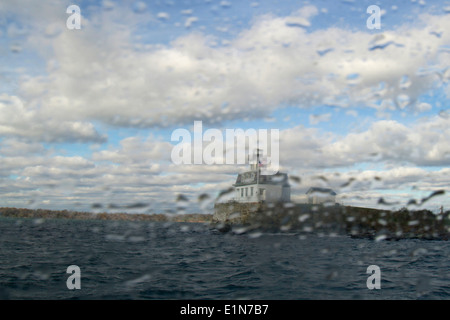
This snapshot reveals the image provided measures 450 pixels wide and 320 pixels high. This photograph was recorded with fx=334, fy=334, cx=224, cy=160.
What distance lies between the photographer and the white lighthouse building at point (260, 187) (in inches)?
2466

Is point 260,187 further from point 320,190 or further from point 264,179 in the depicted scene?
point 320,190

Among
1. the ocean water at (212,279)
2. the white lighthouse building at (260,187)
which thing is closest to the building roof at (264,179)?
the white lighthouse building at (260,187)

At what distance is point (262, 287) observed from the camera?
1438 centimetres

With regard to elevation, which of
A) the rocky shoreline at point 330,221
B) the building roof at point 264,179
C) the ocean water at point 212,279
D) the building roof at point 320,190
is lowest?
the rocky shoreline at point 330,221

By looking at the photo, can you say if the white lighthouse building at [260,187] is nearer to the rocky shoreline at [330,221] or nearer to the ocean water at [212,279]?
the rocky shoreline at [330,221]

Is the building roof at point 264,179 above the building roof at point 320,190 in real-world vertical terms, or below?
above

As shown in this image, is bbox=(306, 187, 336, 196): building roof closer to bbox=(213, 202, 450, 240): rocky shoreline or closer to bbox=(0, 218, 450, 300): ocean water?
bbox=(213, 202, 450, 240): rocky shoreline

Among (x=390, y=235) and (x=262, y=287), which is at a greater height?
(x=262, y=287)

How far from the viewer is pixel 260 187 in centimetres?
6256

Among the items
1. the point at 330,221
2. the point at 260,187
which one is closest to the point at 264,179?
the point at 260,187

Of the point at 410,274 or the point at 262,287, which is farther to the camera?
the point at 410,274
